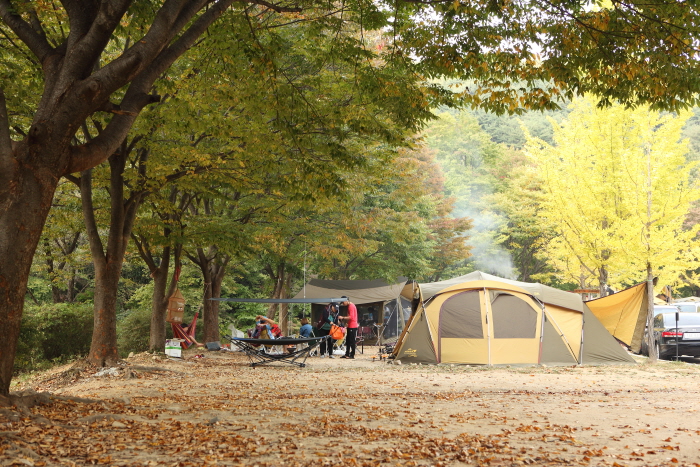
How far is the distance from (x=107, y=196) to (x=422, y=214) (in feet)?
48.5

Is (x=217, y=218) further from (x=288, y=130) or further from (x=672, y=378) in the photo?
(x=672, y=378)

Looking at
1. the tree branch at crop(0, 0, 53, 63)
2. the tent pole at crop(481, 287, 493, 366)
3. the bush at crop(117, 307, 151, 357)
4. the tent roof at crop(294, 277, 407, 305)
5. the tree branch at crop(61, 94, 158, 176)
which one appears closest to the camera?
the tree branch at crop(61, 94, 158, 176)

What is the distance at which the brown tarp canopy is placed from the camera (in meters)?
14.8

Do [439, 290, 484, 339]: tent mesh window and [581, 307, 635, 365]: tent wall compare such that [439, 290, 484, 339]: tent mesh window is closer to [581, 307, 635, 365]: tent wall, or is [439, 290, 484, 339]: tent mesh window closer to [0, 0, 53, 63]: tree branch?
[581, 307, 635, 365]: tent wall

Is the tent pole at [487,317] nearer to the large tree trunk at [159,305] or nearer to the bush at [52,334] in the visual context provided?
the large tree trunk at [159,305]

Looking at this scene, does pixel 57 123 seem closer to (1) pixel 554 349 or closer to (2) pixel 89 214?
(2) pixel 89 214

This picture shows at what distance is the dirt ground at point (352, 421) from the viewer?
4320mm

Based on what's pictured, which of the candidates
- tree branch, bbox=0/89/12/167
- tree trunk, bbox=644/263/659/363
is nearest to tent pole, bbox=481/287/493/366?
tree trunk, bbox=644/263/659/363

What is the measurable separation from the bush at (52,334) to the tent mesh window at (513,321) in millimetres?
10829

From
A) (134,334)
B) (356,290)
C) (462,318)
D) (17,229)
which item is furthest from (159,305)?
(17,229)

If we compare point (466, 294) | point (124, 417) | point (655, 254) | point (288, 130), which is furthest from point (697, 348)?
point (124, 417)

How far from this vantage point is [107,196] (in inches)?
552

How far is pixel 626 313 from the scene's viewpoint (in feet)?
49.3

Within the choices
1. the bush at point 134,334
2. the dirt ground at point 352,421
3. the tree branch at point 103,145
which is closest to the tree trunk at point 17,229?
the tree branch at point 103,145
